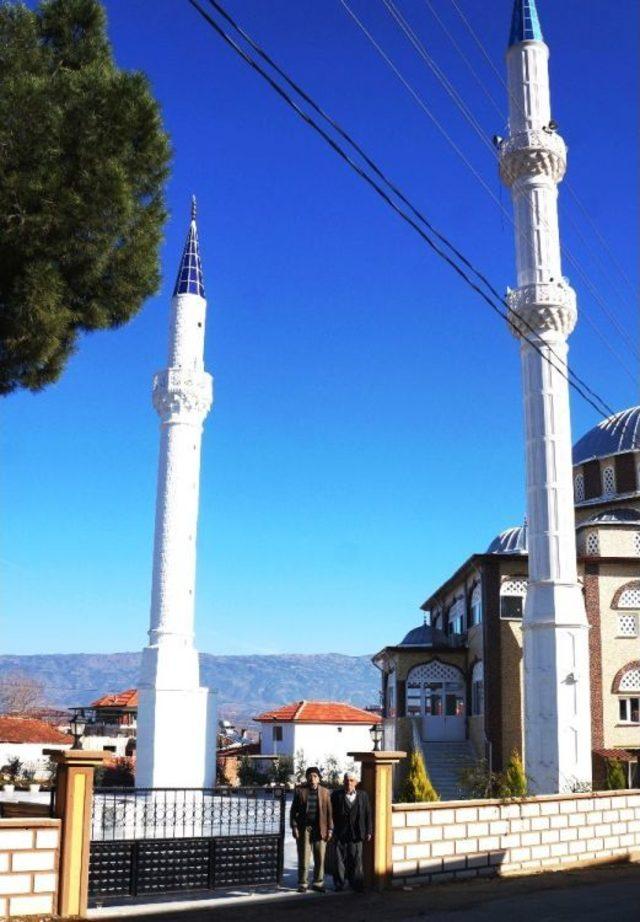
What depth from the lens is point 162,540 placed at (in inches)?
1289

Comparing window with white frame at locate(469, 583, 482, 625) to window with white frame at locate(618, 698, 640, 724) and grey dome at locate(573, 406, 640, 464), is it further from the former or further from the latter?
grey dome at locate(573, 406, 640, 464)

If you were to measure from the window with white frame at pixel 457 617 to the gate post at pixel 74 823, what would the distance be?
25.9 meters

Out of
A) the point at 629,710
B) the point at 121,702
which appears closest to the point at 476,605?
the point at 629,710

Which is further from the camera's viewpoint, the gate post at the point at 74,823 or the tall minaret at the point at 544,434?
the tall minaret at the point at 544,434

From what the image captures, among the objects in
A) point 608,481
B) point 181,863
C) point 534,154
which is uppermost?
point 534,154

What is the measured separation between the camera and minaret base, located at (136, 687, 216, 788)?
100ft

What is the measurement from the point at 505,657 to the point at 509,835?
55.0 ft

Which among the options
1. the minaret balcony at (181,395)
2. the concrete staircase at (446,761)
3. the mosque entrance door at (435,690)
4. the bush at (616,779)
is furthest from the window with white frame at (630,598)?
the minaret balcony at (181,395)

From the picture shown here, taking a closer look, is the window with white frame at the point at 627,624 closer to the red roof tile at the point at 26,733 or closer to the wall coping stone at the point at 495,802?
the wall coping stone at the point at 495,802

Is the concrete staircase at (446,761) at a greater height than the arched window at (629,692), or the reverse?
the arched window at (629,692)

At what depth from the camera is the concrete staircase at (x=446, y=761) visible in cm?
2889

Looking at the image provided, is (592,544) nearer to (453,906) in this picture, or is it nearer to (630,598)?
(630,598)

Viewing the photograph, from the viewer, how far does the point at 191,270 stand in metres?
36.0

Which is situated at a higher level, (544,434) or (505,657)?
(544,434)
